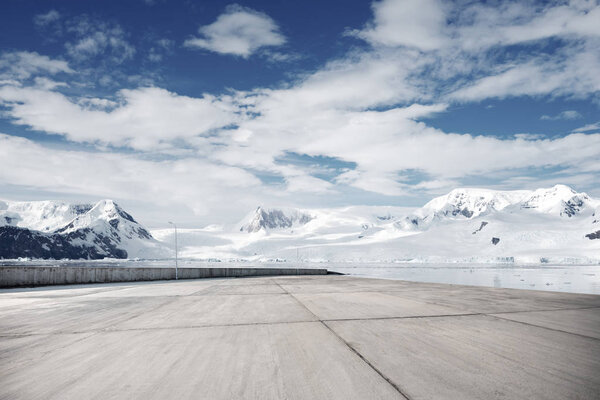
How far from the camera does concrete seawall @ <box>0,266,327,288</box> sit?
2520 cm

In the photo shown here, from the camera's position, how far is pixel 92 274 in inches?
1188

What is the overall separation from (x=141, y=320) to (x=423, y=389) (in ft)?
25.3

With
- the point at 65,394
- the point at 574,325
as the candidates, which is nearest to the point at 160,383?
the point at 65,394

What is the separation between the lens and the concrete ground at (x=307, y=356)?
4.24 m

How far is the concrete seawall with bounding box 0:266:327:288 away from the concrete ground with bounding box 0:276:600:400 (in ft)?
62.0

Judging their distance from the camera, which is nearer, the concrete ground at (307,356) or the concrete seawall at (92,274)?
the concrete ground at (307,356)

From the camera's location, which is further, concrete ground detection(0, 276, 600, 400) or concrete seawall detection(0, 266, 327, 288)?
concrete seawall detection(0, 266, 327, 288)

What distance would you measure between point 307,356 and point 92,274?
30.2 metres

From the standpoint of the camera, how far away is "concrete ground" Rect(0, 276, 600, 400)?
13.9ft

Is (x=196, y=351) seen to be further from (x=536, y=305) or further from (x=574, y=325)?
(x=536, y=305)

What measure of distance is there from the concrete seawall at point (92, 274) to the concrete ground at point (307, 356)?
1890 cm

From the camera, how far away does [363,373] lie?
4762 millimetres

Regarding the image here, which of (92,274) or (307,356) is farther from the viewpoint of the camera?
(92,274)

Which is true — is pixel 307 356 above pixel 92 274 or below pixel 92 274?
above
